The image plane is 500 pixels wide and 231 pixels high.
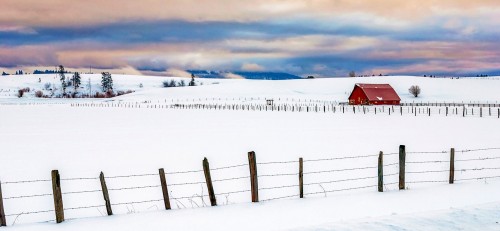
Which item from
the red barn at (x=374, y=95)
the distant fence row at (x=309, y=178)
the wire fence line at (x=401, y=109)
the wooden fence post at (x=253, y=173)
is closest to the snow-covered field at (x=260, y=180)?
the distant fence row at (x=309, y=178)

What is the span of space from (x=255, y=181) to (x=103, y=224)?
4.45 m

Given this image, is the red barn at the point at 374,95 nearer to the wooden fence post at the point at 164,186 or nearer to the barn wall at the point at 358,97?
the barn wall at the point at 358,97

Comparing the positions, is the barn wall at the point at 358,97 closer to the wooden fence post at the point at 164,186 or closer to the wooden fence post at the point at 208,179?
the wooden fence post at the point at 208,179

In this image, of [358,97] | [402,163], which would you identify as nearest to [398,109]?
[358,97]

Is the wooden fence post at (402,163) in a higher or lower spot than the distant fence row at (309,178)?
higher

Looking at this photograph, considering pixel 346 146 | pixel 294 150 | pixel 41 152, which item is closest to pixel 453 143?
pixel 346 146

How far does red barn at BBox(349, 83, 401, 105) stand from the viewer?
112812 mm

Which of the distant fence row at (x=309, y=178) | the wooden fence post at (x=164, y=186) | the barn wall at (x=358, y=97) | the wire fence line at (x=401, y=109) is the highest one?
the barn wall at (x=358, y=97)

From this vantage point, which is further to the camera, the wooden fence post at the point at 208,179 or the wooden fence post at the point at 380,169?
the wooden fence post at the point at 380,169

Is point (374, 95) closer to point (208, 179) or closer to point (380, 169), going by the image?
point (380, 169)

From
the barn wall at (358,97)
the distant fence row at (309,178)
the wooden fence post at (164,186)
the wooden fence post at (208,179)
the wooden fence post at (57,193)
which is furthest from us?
the barn wall at (358,97)

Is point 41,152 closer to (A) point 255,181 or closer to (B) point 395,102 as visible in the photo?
(A) point 255,181

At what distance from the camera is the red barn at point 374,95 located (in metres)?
113

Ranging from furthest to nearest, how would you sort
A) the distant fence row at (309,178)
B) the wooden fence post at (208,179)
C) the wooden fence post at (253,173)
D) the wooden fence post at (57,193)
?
the distant fence row at (309,178), the wooden fence post at (253,173), the wooden fence post at (208,179), the wooden fence post at (57,193)
